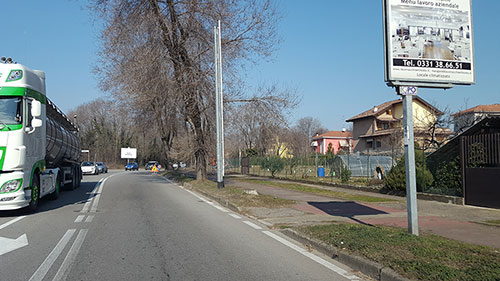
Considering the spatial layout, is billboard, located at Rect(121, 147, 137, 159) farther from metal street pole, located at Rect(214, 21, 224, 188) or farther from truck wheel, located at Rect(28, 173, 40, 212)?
truck wheel, located at Rect(28, 173, 40, 212)

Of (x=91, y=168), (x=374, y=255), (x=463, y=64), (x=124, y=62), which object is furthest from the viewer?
(x=91, y=168)

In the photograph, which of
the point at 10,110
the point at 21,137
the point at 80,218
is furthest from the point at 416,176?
the point at 10,110

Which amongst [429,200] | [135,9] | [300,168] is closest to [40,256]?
[429,200]

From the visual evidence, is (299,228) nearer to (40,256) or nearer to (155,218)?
(155,218)

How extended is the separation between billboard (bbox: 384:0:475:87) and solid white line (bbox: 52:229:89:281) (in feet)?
20.8

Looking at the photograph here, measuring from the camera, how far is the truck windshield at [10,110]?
11.3m

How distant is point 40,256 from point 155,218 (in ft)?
15.2

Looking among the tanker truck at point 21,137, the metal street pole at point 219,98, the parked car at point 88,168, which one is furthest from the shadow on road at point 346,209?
the parked car at point 88,168

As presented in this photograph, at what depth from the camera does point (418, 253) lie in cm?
641

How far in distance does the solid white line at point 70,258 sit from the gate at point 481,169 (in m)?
11.1

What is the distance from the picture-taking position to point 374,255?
6.42m

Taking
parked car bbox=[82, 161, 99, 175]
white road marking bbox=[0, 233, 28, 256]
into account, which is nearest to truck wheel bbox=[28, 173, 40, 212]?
white road marking bbox=[0, 233, 28, 256]

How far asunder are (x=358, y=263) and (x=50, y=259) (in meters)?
4.88

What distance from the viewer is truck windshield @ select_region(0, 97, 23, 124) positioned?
36.9 feet
